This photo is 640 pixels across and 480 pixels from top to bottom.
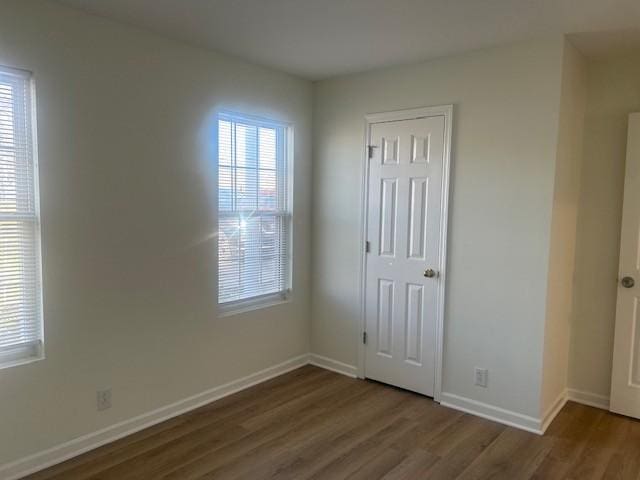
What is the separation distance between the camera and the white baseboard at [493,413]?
3010mm

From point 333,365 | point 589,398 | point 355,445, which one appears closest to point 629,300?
point 589,398

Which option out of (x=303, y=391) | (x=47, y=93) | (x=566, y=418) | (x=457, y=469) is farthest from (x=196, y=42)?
(x=566, y=418)

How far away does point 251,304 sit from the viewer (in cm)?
369

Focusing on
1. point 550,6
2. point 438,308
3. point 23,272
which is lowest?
point 438,308

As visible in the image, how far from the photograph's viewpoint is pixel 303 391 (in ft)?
11.8

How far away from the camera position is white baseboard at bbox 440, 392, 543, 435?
9.87 ft

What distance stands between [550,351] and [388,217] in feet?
4.77

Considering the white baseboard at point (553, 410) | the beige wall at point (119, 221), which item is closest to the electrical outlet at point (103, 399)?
the beige wall at point (119, 221)

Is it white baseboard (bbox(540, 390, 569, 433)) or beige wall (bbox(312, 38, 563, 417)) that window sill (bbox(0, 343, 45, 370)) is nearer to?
beige wall (bbox(312, 38, 563, 417))

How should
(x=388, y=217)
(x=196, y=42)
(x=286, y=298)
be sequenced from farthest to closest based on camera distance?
(x=286, y=298) → (x=388, y=217) → (x=196, y=42)

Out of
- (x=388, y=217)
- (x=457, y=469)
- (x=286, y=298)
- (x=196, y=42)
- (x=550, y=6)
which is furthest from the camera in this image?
(x=286, y=298)

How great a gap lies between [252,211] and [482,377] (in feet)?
6.75

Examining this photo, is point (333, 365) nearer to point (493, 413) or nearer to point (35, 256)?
point (493, 413)

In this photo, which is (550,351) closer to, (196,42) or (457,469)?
(457,469)
